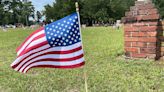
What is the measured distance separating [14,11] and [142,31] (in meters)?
104

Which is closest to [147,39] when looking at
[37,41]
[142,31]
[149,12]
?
[142,31]

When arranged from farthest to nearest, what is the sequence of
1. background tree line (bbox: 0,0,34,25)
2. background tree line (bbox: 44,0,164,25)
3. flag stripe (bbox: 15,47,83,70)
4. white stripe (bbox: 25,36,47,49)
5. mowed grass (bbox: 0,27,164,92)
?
1. background tree line (bbox: 0,0,34,25)
2. background tree line (bbox: 44,0,164,25)
3. mowed grass (bbox: 0,27,164,92)
4. flag stripe (bbox: 15,47,83,70)
5. white stripe (bbox: 25,36,47,49)

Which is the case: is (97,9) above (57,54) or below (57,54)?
below

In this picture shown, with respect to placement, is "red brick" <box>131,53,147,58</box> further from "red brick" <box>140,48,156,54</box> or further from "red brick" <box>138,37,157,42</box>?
"red brick" <box>138,37,157,42</box>

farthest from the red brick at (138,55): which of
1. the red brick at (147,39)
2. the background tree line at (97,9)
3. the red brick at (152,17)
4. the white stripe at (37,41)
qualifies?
the background tree line at (97,9)

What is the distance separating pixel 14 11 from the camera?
353ft

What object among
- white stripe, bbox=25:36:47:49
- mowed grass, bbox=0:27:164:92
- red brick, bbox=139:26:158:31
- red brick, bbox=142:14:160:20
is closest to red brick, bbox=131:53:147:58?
mowed grass, bbox=0:27:164:92

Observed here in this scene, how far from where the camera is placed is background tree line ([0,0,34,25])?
9988 cm

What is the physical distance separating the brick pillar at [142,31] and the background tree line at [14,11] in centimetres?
9289

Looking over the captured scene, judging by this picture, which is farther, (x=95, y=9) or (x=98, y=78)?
(x=95, y=9)

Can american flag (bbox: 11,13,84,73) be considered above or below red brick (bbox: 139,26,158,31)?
above

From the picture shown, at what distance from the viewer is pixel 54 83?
5.82 metres

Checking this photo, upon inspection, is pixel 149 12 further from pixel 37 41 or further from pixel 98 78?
pixel 37 41

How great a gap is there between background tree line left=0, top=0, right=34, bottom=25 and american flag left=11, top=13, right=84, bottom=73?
314 feet
